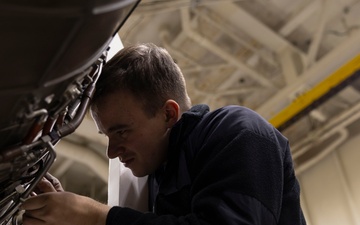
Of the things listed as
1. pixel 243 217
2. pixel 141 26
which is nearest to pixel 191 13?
pixel 141 26

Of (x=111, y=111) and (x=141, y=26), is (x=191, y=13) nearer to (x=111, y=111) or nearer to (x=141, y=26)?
(x=141, y=26)

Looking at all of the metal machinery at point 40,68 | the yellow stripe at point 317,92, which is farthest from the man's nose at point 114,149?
the yellow stripe at point 317,92

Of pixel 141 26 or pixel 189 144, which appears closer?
pixel 189 144

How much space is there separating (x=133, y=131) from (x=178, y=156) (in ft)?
0.30

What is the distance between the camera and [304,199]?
2900 millimetres

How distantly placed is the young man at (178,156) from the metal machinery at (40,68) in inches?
6.5

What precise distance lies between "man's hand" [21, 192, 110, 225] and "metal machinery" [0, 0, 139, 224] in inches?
4.3

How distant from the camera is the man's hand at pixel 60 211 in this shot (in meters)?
0.63

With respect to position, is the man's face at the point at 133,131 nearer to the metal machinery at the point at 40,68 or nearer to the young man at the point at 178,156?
the young man at the point at 178,156

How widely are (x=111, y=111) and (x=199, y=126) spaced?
0.15 m

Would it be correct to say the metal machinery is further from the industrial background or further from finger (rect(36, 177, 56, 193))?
the industrial background

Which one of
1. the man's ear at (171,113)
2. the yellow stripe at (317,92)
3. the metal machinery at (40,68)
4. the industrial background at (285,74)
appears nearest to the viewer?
the metal machinery at (40,68)

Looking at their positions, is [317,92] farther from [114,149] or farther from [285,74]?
[114,149]

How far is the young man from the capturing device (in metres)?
0.63
